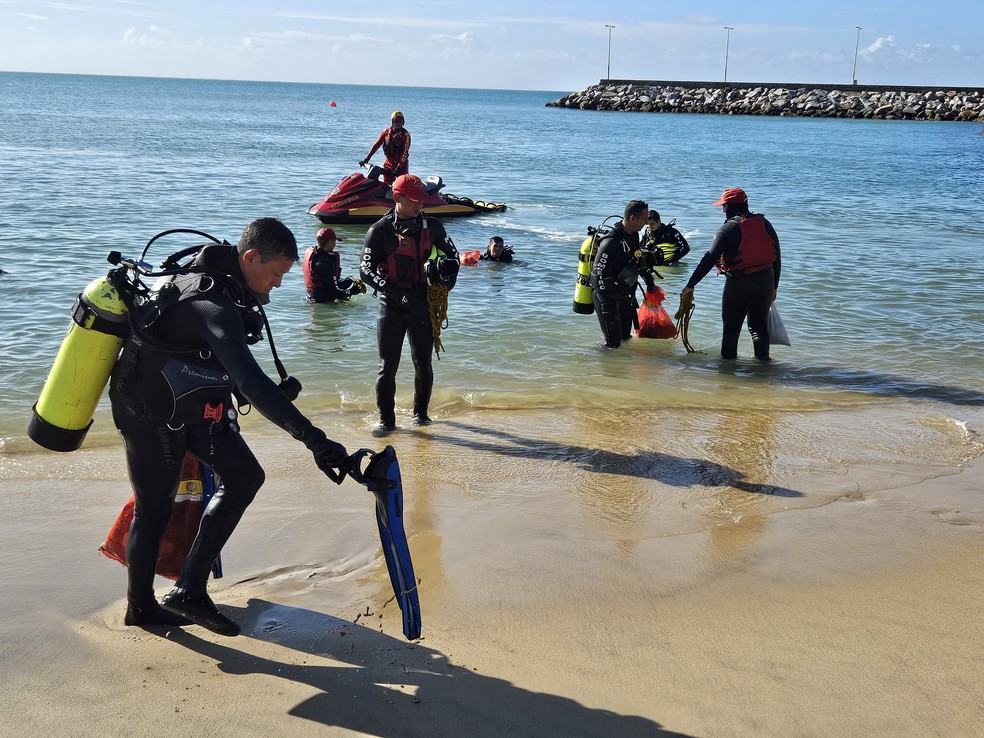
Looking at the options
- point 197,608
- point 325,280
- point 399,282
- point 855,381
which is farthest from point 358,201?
point 197,608

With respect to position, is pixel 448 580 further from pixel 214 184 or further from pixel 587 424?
pixel 214 184

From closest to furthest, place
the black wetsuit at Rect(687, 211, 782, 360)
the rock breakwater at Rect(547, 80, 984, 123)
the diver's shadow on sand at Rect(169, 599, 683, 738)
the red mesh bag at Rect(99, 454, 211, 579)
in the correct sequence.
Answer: the diver's shadow on sand at Rect(169, 599, 683, 738), the red mesh bag at Rect(99, 454, 211, 579), the black wetsuit at Rect(687, 211, 782, 360), the rock breakwater at Rect(547, 80, 984, 123)

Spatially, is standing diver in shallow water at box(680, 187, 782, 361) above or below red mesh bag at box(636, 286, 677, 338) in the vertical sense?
above

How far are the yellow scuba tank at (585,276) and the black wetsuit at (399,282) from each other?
2162 mm

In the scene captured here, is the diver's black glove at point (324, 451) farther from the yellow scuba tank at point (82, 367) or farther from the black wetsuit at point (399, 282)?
the black wetsuit at point (399, 282)

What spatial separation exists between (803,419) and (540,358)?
270cm

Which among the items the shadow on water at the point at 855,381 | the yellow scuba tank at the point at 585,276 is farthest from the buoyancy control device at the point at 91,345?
the shadow on water at the point at 855,381

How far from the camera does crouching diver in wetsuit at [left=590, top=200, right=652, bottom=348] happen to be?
743 cm

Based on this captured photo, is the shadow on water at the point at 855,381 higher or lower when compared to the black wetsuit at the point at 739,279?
lower

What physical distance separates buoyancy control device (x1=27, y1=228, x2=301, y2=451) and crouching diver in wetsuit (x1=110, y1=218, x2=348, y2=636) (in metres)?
0.03

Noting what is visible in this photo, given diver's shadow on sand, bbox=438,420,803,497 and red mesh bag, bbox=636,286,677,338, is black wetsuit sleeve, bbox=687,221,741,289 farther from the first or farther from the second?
diver's shadow on sand, bbox=438,420,803,497

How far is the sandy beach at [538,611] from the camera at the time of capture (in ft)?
9.70

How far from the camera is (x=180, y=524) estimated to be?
3549mm

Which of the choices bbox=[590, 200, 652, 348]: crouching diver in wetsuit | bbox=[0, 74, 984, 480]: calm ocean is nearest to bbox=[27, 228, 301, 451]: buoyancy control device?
bbox=[0, 74, 984, 480]: calm ocean
